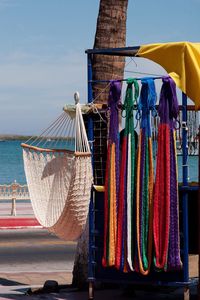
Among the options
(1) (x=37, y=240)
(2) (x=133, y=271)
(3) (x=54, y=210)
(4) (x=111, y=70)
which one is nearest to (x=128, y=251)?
(2) (x=133, y=271)

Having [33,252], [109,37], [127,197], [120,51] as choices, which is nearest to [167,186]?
[127,197]

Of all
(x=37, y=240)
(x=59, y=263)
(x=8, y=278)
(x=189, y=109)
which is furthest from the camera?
(x=37, y=240)

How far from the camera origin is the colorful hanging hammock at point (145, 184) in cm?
1115

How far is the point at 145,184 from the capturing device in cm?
1114

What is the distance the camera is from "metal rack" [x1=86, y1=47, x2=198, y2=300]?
11.0m

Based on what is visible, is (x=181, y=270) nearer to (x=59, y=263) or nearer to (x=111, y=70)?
(x=111, y=70)

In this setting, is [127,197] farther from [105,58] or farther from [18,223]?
[18,223]

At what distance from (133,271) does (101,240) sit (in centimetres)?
69

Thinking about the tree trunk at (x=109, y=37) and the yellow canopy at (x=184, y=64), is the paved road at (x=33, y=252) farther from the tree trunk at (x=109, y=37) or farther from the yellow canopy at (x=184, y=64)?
the yellow canopy at (x=184, y=64)

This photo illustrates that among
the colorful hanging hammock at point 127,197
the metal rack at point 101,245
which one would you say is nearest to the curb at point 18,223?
the metal rack at point 101,245

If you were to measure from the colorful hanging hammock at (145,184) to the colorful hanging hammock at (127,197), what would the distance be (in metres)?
0.11

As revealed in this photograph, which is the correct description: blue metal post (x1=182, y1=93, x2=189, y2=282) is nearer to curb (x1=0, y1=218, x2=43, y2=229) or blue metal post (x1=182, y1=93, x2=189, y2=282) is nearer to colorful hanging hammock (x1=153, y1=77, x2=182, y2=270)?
colorful hanging hammock (x1=153, y1=77, x2=182, y2=270)

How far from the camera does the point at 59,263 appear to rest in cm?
1747

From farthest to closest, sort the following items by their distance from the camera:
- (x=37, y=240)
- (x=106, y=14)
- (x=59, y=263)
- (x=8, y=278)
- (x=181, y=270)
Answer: (x=37, y=240) < (x=59, y=263) < (x=8, y=278) < (x=106, y=14) < (x=181, y=270)
